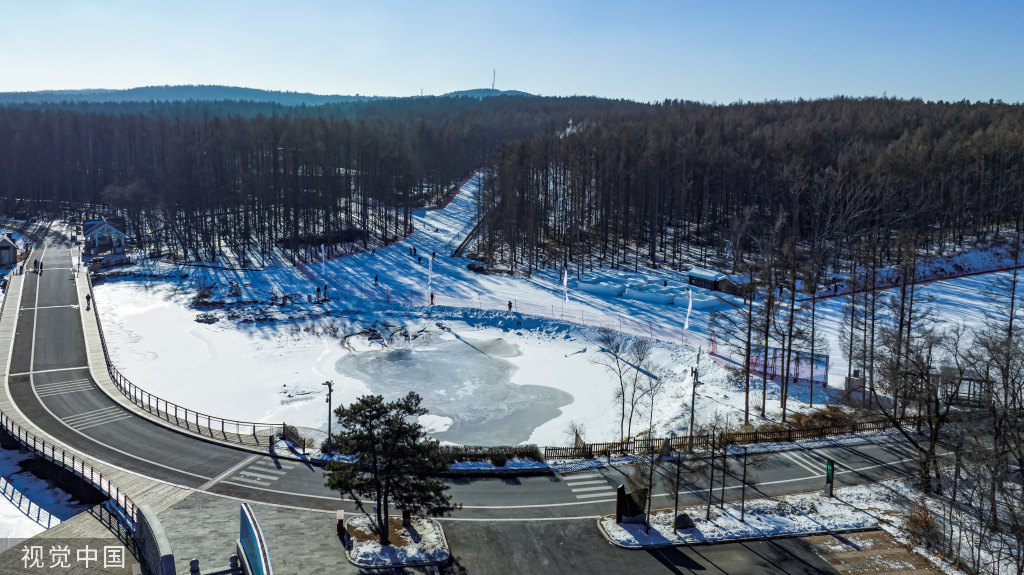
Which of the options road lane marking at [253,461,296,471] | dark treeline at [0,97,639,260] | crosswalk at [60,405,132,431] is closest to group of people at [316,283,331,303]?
dark treeline at [0,97,639,260]

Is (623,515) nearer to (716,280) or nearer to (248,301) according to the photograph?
(716,280)

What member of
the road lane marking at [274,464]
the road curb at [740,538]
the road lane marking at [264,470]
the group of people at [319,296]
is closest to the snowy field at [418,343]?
the group of people at [319,296]

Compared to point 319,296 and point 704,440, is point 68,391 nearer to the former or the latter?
point 319,296

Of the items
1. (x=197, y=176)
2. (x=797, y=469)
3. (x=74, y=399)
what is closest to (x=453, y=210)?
(x=197, y=176)

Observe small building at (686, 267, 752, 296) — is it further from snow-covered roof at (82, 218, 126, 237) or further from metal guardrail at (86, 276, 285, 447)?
snow-covered roof at (82, 218, 126, 237)

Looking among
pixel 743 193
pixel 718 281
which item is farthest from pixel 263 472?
pixel 743 193

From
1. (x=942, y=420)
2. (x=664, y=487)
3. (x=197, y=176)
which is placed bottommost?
(x=664, y=487)
